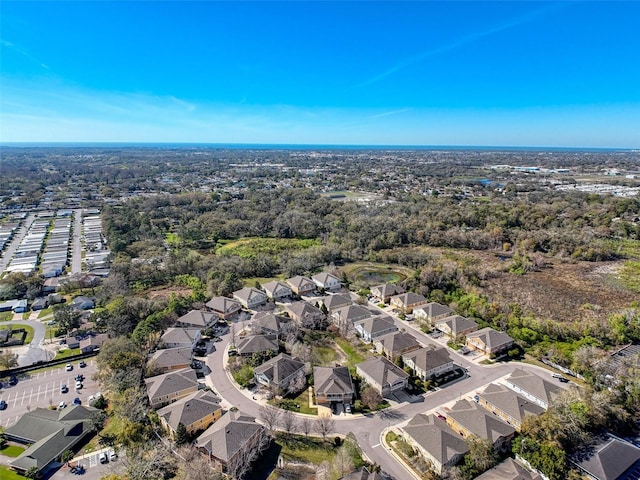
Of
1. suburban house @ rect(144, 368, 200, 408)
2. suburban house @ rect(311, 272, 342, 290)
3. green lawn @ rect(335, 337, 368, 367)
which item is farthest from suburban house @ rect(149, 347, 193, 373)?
suburban house @ rect(311, 272, 342, 290)

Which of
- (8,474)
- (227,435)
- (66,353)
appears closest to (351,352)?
(227,435)

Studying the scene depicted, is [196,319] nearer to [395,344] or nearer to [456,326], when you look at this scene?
[395,344]

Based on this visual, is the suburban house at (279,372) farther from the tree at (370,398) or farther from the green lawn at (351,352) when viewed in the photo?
the tree at (370,398)

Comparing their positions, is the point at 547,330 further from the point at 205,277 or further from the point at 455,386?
the point at 205,277

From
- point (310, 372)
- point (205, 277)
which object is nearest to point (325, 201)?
point (205, 277)

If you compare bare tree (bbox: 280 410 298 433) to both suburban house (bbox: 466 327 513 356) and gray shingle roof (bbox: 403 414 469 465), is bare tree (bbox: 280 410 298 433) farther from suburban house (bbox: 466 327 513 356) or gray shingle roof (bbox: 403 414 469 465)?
suburban house (bbox: 466 327 513 356)

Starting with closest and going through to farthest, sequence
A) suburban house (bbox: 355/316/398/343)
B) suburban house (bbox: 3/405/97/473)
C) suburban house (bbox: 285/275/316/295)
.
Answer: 1. suburban house (bbox: 3/405/97/473)
2. suburban house (bbox: 355/316/398/343)
3. suburban house (bbox: 285/275/316/295)
